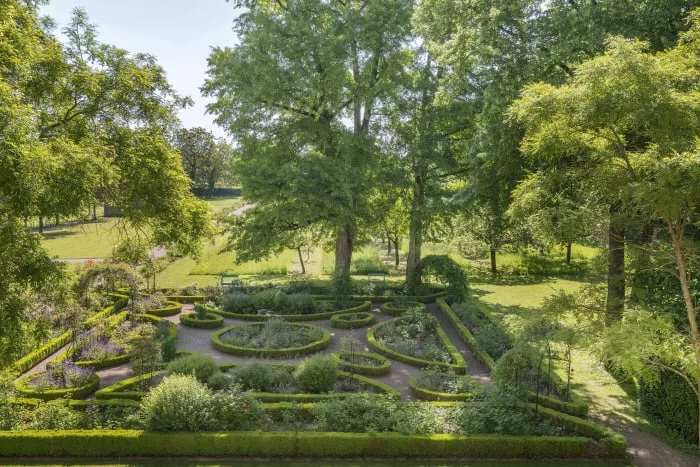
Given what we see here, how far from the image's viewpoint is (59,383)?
11.8 meters

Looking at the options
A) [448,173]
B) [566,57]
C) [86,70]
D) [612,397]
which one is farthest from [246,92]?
[612,397]

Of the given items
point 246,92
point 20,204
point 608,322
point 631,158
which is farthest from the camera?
point 246,92

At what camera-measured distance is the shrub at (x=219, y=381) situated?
11.3 m

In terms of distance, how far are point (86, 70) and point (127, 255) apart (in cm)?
747

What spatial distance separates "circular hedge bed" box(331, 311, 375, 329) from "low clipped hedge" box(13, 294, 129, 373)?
813 centimetres

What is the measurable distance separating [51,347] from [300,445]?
382 inches

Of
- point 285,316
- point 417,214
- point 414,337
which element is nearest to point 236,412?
point 414,337

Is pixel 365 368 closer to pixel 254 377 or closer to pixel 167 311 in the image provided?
pixel 254 377

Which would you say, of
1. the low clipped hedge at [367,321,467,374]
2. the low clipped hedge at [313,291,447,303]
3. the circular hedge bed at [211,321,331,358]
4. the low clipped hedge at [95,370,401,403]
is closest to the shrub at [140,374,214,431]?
the low clipped hedge at [95,370,401,403]

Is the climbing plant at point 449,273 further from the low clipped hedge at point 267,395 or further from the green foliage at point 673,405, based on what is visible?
the low clipped hedge at point 267,395

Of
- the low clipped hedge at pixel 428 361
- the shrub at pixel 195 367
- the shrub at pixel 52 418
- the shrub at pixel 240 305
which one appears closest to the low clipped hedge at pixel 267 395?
the shrub at pixel 195 367

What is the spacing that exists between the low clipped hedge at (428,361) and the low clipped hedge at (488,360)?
70 centimetres

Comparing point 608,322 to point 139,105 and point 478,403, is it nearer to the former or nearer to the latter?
point 478,403

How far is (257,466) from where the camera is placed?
912 centimetres
